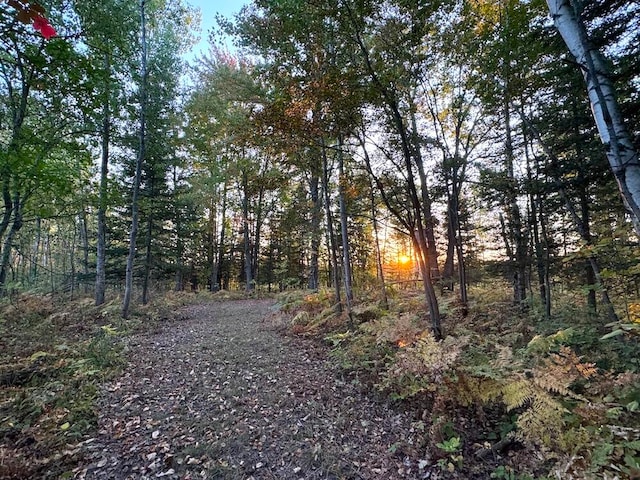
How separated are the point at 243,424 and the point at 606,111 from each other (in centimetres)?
527

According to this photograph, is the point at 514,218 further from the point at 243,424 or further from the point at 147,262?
the point at 147,262

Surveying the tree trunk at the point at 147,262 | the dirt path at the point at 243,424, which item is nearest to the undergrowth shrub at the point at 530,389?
the dirt path at the point at 243,424

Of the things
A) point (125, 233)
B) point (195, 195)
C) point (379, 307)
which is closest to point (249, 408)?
point (379, 307)

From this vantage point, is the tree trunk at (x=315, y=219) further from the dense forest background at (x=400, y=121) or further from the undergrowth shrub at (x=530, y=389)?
the undergrowth shrub at (x=530, y=389)

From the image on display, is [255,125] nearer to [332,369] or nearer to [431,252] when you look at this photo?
[332,369]

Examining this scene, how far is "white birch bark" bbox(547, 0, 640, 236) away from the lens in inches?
109

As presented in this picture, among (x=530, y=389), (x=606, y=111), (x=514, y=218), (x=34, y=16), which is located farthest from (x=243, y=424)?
(x=514, y=218)

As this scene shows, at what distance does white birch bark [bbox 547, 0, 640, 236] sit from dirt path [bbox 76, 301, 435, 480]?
329cm

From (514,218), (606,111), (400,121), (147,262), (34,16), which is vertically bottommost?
(147,262)

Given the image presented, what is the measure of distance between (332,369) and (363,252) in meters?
10.9

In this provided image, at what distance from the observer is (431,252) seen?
1065cm

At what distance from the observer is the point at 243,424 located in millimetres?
3789

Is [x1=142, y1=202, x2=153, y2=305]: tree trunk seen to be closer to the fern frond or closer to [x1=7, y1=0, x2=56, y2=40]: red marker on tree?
[x1=7, y1=0, x2=56, y2=40]: red marker on tree

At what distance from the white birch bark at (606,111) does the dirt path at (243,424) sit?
329 cm
